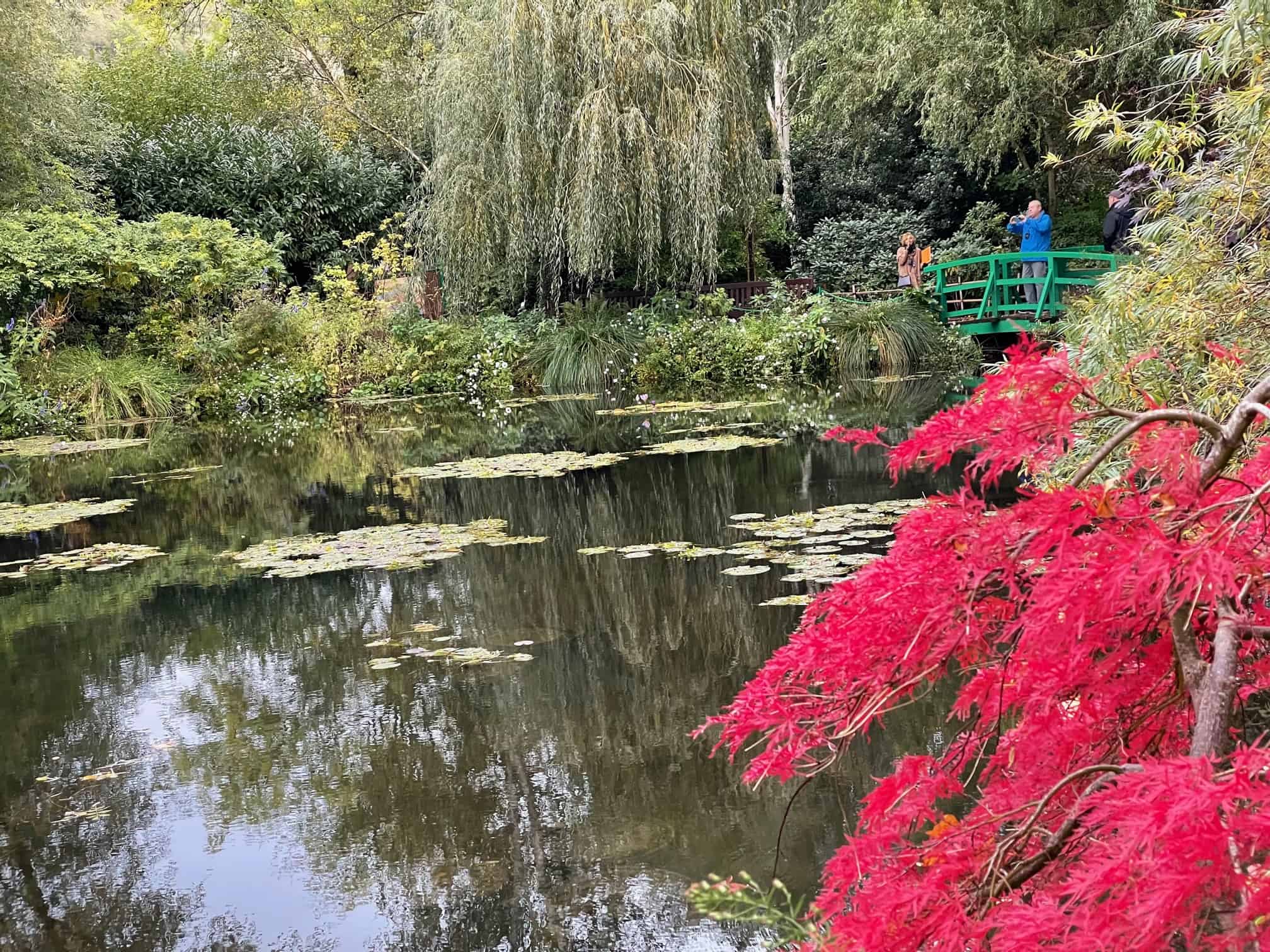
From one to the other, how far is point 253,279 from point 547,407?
5.77 metres

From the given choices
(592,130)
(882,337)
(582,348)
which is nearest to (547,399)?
(582,348)

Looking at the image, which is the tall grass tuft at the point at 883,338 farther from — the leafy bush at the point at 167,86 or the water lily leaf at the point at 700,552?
the leafy bush at the point at 167,86

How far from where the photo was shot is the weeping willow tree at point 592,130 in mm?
14938

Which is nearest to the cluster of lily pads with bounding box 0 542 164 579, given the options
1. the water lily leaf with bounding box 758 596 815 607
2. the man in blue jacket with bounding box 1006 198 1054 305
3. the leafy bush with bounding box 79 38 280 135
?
the water lily leaf with bounding box 758 596 815 607

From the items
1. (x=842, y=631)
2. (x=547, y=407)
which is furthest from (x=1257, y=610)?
(x=547, y=407)

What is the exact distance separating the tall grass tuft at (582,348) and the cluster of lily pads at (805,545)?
898 cm

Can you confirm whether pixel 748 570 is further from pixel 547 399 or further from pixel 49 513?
pixel 547 399

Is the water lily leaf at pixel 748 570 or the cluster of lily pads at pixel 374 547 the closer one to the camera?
the water lily leaf at pixel 748 570

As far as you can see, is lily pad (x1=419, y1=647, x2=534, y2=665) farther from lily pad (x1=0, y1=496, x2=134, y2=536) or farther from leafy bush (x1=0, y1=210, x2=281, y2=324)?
leafy bush (x1=0, y1=210, x2=281, y2=324)

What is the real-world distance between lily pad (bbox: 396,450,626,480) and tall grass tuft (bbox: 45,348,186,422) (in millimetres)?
7531

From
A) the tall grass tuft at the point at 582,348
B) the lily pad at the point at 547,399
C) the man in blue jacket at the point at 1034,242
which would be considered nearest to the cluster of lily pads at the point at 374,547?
the lily pad at the point at 547,399

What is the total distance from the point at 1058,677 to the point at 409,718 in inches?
129

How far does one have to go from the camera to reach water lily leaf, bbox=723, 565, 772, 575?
6176mm

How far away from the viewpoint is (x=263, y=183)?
20.0 metres
